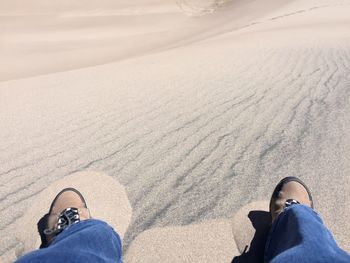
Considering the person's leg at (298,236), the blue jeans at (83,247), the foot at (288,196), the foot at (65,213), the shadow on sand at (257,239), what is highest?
the blue jeans at (83,247)

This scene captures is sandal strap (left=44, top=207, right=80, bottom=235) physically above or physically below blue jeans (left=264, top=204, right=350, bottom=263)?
above

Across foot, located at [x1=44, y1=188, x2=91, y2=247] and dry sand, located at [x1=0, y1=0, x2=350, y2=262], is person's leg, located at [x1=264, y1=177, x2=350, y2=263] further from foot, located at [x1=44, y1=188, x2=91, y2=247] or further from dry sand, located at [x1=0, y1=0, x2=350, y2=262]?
foot, located at [x1=44, y1=188, x2=91, y2=247]

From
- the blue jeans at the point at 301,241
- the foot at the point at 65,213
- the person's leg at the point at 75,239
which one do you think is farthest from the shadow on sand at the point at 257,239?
the foot at the point at 65,213

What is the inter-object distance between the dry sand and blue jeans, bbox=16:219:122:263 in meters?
0.53

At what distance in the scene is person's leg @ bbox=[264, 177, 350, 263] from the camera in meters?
1.42

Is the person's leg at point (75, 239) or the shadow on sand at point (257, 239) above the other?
the person's leg at point (75, 239)

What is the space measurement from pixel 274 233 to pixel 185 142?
1604mm

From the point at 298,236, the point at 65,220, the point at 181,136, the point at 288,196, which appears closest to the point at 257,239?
the point at 288,196

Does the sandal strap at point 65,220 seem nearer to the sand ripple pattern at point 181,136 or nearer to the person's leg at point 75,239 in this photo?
the person's leg at point 75,239

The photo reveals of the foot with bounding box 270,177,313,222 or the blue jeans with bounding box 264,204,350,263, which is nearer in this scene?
the blue jeans with bounding box 264,204,350,263

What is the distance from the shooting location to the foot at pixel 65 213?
1998 mm

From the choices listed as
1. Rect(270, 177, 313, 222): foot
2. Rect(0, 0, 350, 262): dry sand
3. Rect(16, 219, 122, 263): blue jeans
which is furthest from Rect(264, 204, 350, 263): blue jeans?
Rect(16, 219, 122, 263): blue jeans

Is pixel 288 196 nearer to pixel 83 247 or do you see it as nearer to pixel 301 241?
pixel 301 241

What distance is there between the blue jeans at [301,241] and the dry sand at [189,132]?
552mm
